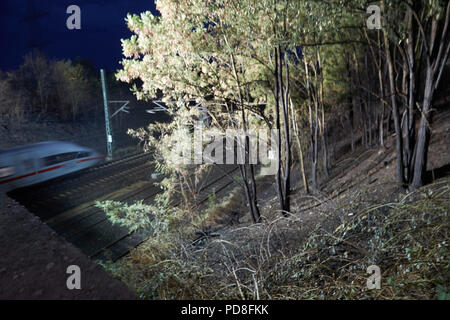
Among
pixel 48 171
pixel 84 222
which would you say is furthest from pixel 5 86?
pixel 84 222

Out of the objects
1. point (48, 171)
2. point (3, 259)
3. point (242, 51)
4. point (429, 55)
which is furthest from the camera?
point (48, 171)

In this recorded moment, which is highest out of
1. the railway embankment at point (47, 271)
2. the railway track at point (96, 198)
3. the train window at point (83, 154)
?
the railway embankment at point (47, 271)

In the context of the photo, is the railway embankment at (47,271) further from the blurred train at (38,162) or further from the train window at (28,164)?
the train window at (28,164)

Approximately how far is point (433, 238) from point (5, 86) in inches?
1240

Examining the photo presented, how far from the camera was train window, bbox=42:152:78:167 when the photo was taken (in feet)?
48.6

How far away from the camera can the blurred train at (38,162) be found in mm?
12883

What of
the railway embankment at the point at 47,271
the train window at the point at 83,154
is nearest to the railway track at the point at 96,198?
the train window at the point at 83,154

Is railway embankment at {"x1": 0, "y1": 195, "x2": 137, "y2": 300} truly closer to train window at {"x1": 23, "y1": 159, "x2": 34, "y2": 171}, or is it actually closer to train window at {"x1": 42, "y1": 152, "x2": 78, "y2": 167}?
train window at {"x1": 23, "y1": 159, "x2": 34, "y2": 171}

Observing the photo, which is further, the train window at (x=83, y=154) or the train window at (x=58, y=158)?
the train window at (x=83, y=154)

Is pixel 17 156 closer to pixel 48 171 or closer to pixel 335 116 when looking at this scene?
pixel 48 171

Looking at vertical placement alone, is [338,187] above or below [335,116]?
below

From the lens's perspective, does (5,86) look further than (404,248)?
Yes

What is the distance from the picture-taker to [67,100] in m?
31.9

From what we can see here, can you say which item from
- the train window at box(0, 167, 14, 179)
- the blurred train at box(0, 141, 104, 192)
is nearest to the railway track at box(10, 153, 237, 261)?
the blurred train at box(0, 141, 104, 192)
